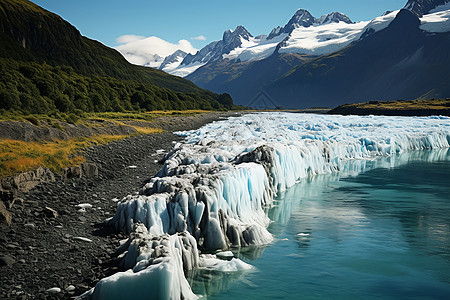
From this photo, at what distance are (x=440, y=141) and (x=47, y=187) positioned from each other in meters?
46.2

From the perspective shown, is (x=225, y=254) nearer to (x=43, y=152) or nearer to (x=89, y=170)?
(x=89, y=170)

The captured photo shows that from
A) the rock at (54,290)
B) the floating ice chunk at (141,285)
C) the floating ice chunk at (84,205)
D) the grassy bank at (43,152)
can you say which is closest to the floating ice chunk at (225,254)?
the floating ice chunk at (141,285)

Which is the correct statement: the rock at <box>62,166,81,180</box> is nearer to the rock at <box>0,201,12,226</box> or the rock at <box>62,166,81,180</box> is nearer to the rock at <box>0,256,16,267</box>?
the rock at <box>0,201,12,226</box>

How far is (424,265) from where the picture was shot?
43.3 feet

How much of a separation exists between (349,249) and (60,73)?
6930 cm

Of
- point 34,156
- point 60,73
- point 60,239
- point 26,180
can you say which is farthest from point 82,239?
point 60,73

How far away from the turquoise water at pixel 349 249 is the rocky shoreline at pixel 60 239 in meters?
3.15

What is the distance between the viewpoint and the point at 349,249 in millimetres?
14492

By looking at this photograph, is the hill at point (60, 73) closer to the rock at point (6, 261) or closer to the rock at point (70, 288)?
the rock at point (6, 261)

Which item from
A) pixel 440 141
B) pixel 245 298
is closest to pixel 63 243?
pixel 245 298

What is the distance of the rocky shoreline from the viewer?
981 centimetres

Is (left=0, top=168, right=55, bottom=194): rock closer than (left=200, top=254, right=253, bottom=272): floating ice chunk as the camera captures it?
No

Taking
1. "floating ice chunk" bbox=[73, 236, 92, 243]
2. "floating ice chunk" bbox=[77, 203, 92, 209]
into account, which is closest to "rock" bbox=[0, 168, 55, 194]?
"floating ice chunk" bbox=[77, 203, 92, 209]

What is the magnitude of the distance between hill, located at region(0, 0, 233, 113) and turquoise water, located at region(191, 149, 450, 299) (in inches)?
1482
